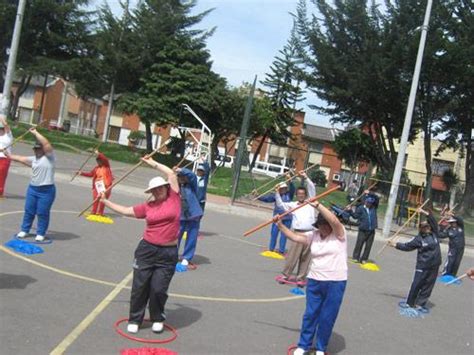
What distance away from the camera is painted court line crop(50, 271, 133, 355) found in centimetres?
521

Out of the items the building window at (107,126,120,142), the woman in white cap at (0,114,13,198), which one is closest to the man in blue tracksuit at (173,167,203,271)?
the woman in white cap at (0,114,13,198)

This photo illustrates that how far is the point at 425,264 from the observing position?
8742 mm

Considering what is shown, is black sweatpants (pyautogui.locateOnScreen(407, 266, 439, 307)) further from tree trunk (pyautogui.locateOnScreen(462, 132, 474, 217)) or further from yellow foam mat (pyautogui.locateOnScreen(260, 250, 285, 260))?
tree trunk (pyautogui.locateOnScreen(462, 132, 474, 217))

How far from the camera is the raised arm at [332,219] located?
563 cm

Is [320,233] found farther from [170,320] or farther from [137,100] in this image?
[137,100]

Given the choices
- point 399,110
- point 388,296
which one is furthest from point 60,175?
point 399,110

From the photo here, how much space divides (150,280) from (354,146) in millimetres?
34737

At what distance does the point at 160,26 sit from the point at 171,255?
35.7 m

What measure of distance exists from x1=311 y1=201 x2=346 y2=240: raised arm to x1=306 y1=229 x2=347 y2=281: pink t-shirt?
75 mm

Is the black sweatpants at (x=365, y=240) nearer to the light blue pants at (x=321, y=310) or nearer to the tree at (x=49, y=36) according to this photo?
the light blue pants at (x=321, y=310)

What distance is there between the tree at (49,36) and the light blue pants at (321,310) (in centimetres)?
3643

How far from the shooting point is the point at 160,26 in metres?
39.4

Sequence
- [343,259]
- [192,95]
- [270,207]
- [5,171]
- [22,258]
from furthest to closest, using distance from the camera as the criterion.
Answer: [192,95], [270,207], [5,171], [22,258], [343,259]

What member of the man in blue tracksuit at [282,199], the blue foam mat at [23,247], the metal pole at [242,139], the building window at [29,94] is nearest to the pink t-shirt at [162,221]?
the blue foam mat at [23,247]
